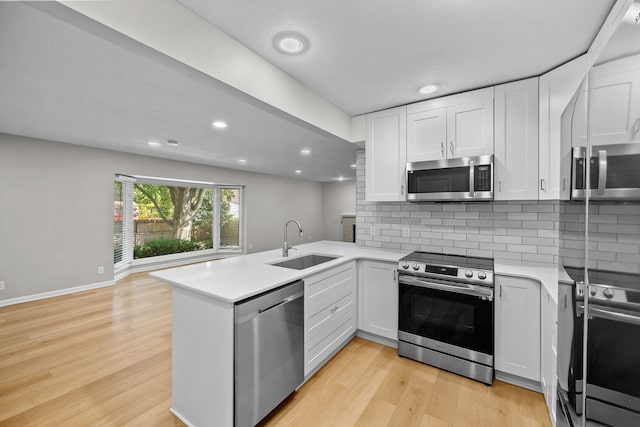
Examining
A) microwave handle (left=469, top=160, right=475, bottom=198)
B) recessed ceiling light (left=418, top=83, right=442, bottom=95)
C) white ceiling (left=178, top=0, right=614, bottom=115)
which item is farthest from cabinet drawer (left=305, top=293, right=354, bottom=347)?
recessed ceiling light (left=418, top=83, right=442, bottom=95)

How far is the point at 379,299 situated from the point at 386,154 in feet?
5.12

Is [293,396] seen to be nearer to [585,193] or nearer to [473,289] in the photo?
[473,289]

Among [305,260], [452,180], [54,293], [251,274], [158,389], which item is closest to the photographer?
[251,274]

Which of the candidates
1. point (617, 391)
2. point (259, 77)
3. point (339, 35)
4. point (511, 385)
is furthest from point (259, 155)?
point (617, 391)

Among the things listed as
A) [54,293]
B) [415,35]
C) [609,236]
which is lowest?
[54,293]

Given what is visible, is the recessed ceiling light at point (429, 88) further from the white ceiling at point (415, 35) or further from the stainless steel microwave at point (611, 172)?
the stainless steel microwave at point (611, 172)

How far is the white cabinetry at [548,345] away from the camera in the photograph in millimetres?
1621

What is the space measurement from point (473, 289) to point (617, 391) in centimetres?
164

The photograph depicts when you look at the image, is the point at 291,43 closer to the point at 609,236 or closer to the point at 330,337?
the point at 609,236

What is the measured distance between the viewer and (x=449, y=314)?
223cm

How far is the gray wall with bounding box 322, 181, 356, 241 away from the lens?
9078mm

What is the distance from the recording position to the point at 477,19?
158 centimetres

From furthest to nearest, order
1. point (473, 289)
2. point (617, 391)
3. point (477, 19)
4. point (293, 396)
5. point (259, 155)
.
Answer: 1. point (259, 155)
2. point (473, 289)
3. point (293, 396)
4. point (477, 19)
5. point (617, 391)

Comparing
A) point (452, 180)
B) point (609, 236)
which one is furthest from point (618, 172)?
point (452, 180)
